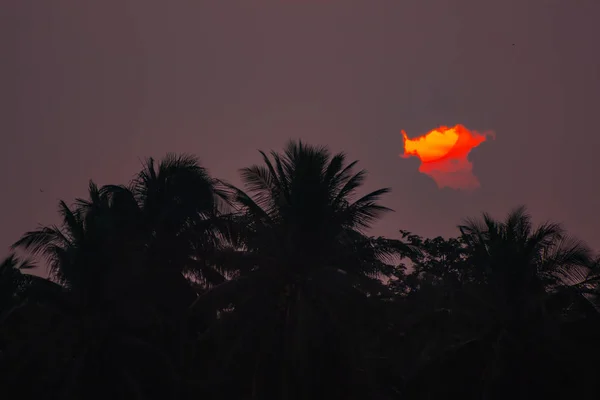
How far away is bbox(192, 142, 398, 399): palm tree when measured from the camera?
20328mm

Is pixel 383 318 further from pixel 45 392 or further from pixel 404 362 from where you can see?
pixel 45 392

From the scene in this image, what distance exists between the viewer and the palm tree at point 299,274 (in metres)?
20.3

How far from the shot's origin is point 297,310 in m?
20.4

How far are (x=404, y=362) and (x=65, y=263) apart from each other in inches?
518

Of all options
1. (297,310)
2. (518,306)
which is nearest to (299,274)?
(297,310)

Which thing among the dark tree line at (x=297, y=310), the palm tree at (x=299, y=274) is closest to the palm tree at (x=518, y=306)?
the dark tree line at (x=297, y=310)

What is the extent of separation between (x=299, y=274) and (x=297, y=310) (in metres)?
1.42

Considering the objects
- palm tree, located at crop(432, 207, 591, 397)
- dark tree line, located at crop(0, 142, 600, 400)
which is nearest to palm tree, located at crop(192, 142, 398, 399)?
dark tree line, located at crop(0, 142, 600, 400)

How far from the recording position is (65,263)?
2266 cm

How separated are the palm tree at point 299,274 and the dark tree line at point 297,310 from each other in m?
0.04

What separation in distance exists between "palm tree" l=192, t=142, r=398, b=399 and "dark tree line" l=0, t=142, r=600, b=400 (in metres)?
0.04

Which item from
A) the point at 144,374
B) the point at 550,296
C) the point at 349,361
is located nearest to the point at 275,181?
the point at 349,361

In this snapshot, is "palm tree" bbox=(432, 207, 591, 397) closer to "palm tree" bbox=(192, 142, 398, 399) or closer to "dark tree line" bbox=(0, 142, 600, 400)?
"dark tree line" bbox=(0, 142, 600, 400)

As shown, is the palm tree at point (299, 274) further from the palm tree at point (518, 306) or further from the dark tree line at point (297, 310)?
the palm tree at point (518, 306)
